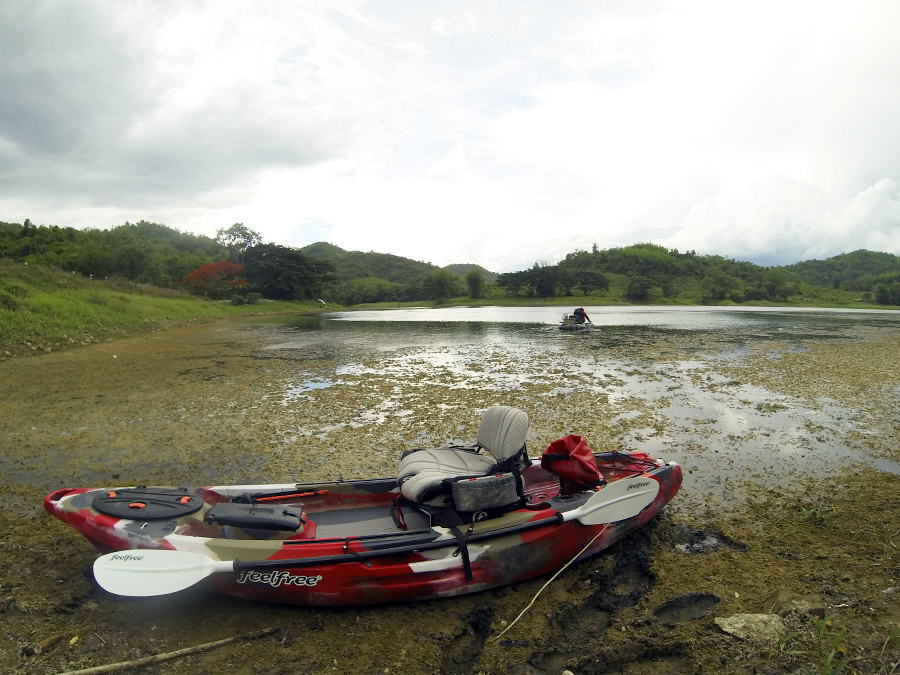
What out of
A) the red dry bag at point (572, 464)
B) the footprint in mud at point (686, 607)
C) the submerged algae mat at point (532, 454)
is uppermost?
the red dry bag at point (572, 464)

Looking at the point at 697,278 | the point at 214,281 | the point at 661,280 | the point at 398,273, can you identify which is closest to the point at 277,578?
the point at 214,281

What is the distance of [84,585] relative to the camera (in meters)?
4.85

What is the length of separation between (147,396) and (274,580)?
440 inches

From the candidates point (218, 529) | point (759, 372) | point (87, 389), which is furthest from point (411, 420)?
point (759, 372)

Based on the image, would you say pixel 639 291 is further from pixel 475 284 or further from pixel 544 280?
pixel 475 284

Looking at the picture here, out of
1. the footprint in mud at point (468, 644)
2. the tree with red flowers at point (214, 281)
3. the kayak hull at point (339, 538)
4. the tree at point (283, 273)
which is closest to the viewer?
the footprint in mud at point (468, 644)

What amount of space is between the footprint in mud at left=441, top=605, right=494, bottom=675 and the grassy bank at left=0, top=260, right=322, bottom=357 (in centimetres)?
2338

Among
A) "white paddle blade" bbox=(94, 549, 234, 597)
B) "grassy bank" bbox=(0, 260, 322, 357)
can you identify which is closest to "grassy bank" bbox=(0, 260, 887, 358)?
A: "grassy bank" bbox=(0, 260, 322, 357)

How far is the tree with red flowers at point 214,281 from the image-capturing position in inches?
2623

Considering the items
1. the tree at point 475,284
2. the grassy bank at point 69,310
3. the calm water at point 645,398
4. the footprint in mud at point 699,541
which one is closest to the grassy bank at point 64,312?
the grassy bank at point 69,310

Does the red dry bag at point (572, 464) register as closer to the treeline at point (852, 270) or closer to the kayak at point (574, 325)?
the kayak at point (574, 325)

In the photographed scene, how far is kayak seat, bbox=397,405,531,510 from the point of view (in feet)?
16.6

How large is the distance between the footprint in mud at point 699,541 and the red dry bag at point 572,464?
3.81 feet

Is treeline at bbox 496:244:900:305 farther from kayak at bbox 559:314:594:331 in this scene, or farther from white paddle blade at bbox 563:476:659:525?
white paddle blade at bbox 563:476:659:525
